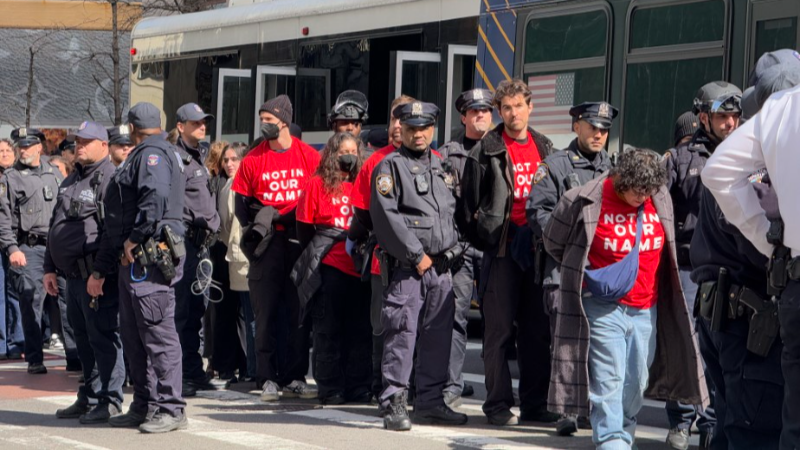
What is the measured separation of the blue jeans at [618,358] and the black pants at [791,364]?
6.81ft

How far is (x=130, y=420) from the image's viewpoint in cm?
863

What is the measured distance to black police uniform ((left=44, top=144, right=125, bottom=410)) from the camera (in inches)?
346

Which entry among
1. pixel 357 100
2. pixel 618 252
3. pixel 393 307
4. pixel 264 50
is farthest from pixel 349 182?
pixel 264 50

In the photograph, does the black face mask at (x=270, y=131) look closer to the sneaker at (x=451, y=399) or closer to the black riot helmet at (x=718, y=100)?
the sneaker at (x=451, y=399)

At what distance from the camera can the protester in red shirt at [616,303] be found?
7.04m

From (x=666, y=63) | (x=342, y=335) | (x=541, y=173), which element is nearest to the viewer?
(x=541, y=173)

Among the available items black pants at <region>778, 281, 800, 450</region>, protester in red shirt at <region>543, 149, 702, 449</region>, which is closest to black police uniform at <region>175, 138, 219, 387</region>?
protester in red shirt at <region>543, 149, 702, 449</region>

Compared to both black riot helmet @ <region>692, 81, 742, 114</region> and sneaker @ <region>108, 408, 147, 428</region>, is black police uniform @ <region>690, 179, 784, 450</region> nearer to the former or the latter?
black riot helmet @ <region>692, 81, 742, 114</region>

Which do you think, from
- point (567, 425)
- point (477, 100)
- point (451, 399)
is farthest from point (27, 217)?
point (567, 425)

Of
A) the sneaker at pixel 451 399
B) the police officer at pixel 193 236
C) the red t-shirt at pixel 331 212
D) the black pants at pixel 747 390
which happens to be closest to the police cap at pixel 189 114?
the police officer at pixel 193 236

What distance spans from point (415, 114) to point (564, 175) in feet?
3.45

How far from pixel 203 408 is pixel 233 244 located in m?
1.73

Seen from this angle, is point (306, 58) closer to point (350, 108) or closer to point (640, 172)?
point (350, 108)

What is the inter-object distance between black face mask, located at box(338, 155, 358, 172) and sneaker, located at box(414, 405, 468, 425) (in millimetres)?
1828
